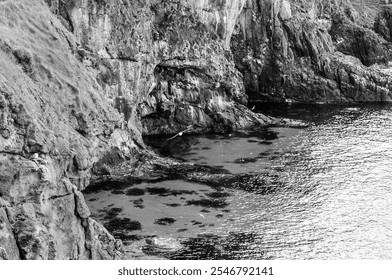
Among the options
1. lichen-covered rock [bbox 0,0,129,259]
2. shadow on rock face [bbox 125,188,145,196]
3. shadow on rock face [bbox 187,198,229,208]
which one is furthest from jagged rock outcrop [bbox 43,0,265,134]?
shadow on rock face [bbox 187,198,229,208]

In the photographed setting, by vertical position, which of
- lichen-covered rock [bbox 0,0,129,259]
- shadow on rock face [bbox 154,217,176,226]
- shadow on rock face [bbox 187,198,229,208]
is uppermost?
lichen-covered rock [bbox 0,0,129,259]

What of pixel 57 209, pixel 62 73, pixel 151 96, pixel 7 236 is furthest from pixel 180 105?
pixel 7 236

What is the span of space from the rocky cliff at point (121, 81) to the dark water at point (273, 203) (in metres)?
9.03

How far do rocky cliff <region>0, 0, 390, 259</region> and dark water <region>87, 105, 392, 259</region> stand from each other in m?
9.03

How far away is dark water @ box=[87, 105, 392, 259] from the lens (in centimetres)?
7281

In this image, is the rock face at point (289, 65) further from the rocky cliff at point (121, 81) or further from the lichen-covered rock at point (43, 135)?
the lichen-covered rock at point (43, 135)

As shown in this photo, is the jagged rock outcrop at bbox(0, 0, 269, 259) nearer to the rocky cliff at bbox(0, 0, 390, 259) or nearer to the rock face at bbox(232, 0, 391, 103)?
the rocky cliff at bbox(0, 0, 390, 259)

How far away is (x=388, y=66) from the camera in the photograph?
19088 centimetres

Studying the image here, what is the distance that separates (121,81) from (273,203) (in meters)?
36.9

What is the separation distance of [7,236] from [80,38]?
190 feet

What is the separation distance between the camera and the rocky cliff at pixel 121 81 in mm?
52219

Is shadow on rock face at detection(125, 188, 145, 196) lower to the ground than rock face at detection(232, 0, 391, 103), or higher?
lower

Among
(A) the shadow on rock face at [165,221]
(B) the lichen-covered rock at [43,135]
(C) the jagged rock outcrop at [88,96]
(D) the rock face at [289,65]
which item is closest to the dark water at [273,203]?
(A) the shadow on rock face at [165,221]
